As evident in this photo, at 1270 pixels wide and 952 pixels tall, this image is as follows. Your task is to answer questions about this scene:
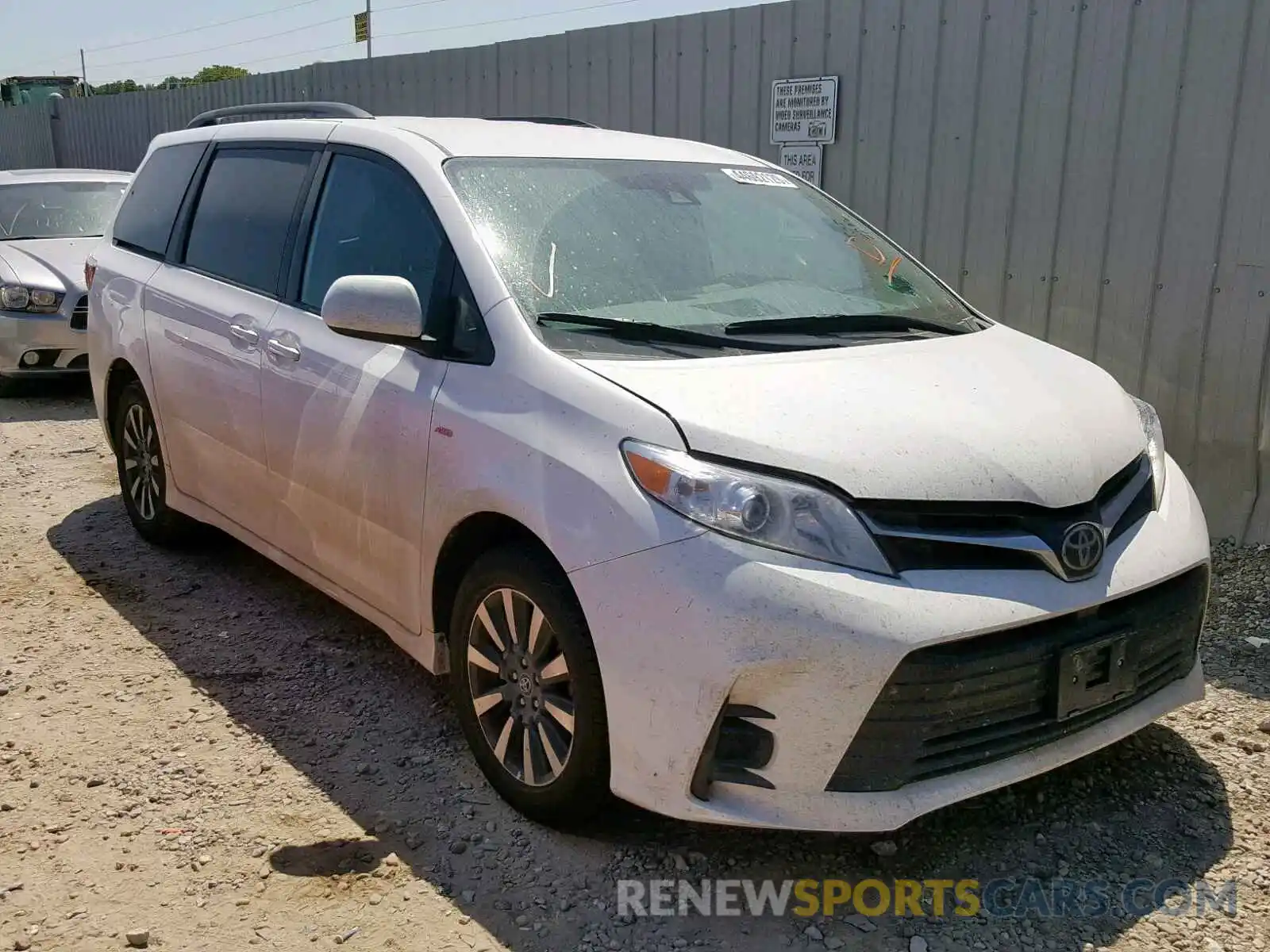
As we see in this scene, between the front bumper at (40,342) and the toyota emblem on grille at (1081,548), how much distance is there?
7.91 metres

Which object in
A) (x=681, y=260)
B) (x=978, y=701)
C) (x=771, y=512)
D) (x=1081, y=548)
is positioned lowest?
(x=978, y=701)

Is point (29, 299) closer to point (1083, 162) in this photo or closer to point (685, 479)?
point (1083, 162)

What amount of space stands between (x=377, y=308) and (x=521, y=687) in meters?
1.14

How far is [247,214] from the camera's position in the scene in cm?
450

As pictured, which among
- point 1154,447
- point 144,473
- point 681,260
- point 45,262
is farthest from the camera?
point 45,262

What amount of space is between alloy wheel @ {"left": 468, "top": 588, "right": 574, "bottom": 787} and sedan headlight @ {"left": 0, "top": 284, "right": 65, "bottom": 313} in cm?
683

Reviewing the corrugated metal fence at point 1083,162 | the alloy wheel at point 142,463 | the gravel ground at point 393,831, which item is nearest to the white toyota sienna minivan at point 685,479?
the gravel ground at point 393,831

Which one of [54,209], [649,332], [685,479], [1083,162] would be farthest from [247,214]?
[54,209]

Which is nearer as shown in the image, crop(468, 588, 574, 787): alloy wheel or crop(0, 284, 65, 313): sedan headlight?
crop(468, 588, 574, 787): alloy wheel

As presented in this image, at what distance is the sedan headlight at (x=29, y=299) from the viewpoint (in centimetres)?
856

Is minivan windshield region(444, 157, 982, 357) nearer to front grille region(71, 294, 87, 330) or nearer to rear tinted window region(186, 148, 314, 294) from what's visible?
rear tinted window region(186, 148, 314, 294)

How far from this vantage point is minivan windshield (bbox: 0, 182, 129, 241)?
31.5 ft

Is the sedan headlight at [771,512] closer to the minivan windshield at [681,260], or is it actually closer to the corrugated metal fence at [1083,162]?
the minivan windshield at [681,260]

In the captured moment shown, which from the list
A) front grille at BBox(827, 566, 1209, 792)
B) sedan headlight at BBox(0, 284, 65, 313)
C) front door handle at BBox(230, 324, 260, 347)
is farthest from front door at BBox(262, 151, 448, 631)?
sedan headlight at BBox(0, 284, 65, 313)
